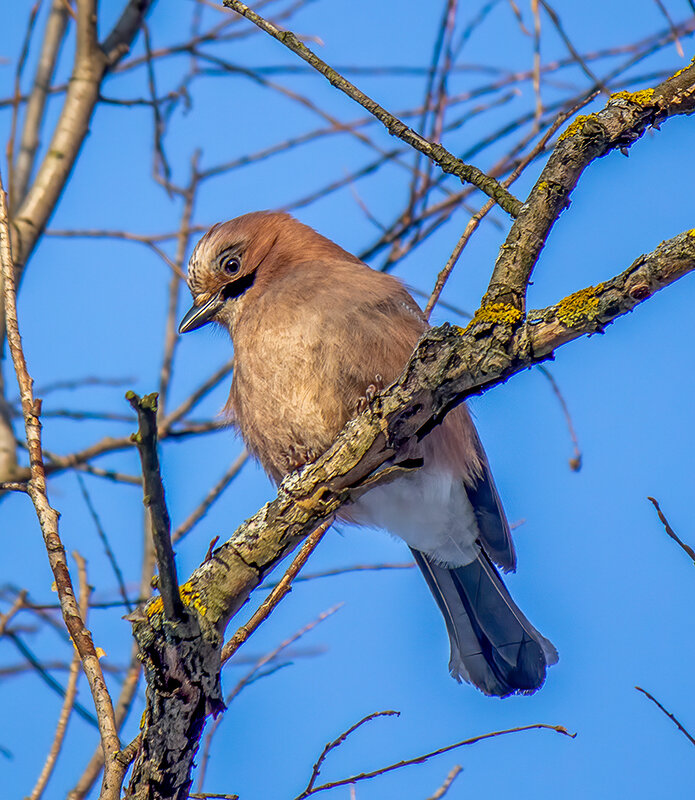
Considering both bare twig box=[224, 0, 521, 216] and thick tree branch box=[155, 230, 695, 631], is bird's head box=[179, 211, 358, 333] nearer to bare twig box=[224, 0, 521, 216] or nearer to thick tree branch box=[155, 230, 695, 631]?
bare twig box=[224, 0, 521, 216]

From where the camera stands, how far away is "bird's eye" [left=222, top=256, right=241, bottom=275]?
191 inches

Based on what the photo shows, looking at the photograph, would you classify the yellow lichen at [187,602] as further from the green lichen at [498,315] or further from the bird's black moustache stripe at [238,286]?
the bird's black moustache stripe at [238,286]

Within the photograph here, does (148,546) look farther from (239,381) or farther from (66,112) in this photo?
(66,112)

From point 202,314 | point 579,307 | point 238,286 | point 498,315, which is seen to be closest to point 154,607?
point 498,315

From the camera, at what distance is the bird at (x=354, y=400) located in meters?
4.05

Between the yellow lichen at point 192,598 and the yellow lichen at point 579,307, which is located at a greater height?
the yellow lichen at point 579,307

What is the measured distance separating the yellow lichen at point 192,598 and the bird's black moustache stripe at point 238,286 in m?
2.36

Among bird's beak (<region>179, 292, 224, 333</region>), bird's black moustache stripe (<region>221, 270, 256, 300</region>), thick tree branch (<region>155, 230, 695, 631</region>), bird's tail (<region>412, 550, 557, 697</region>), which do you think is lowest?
thick tree branch (<region>155, 230, 695, 631</region>)

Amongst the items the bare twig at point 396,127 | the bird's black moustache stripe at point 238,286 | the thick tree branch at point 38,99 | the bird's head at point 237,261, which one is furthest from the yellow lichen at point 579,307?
the thick tree branch at point 38,99

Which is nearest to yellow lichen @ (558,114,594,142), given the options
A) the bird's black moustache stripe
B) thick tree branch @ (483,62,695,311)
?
thick tree branch @ (483,62,695,311)

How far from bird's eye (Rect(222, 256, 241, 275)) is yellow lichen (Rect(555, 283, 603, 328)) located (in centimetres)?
254

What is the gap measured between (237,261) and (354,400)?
4.08 feet

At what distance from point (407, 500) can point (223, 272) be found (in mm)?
1439

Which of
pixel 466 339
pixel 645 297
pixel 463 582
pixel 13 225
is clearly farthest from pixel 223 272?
pixel 645 297
